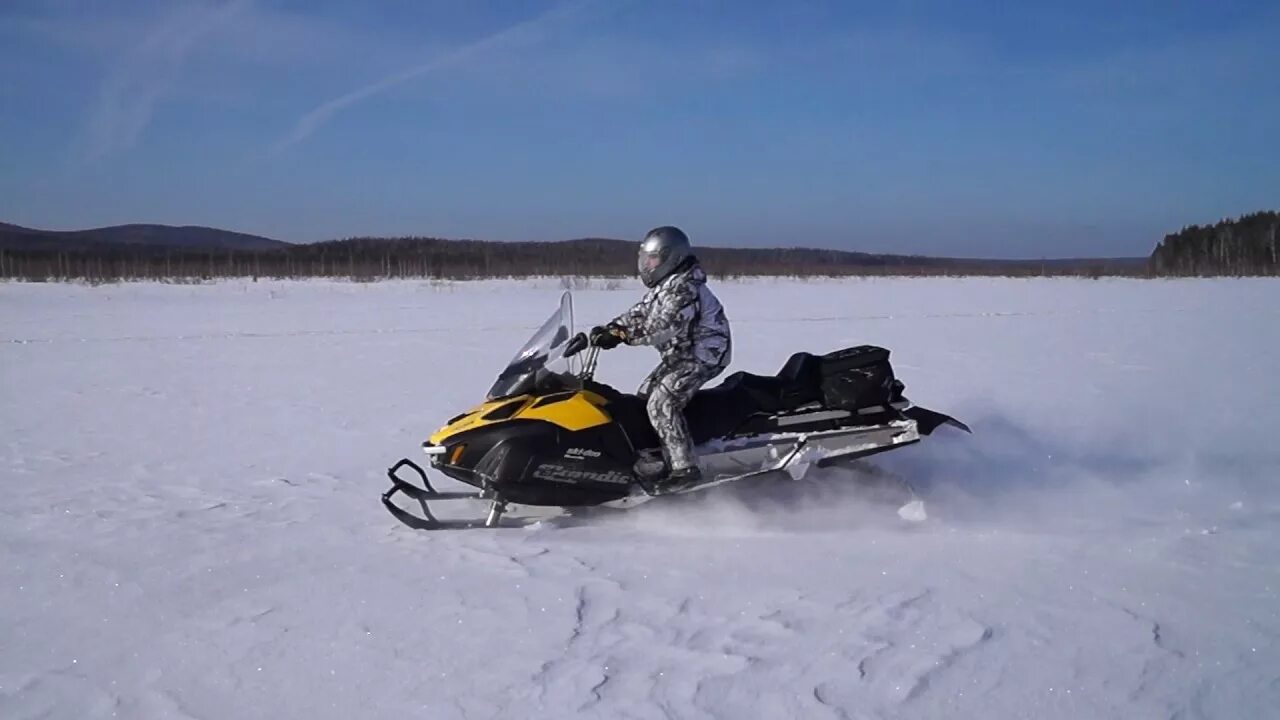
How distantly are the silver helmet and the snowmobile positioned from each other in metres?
0.49

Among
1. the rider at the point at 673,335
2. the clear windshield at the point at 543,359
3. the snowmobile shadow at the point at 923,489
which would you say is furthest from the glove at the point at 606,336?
the snowmobile shadow at the point at 923,489

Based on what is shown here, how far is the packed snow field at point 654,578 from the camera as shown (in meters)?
3.16

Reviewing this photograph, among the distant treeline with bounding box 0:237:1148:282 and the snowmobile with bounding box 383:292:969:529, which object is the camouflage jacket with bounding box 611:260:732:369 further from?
the distant treeline with bounding box 0:237:1148:282

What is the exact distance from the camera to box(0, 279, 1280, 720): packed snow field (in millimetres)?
3160

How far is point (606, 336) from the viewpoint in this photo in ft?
16.3

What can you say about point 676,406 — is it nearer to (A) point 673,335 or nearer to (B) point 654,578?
(A) point 673,335

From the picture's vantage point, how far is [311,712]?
119 inches

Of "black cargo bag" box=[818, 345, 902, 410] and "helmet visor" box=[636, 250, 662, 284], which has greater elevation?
"helmet visor" box=[636, 250, 662, 284]

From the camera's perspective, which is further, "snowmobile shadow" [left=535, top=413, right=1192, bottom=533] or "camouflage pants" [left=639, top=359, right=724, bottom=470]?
"snowmobile shadow" [left=535, top=413, right=1192, bottom=533]

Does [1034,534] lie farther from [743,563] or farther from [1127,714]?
[1127,714]

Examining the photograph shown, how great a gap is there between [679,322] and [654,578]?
1413 millimetres

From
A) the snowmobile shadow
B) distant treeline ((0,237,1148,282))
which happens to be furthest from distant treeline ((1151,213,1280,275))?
the snowmobile shadow

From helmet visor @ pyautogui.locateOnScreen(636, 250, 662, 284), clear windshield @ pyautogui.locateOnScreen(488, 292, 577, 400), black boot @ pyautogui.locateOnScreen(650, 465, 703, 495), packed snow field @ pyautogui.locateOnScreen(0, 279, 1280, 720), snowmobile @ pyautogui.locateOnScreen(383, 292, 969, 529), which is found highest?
helmet visor @ pyautogui.locateOnScreen(636, 250, 662, 284)

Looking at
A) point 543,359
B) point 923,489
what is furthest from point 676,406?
point 923,489
